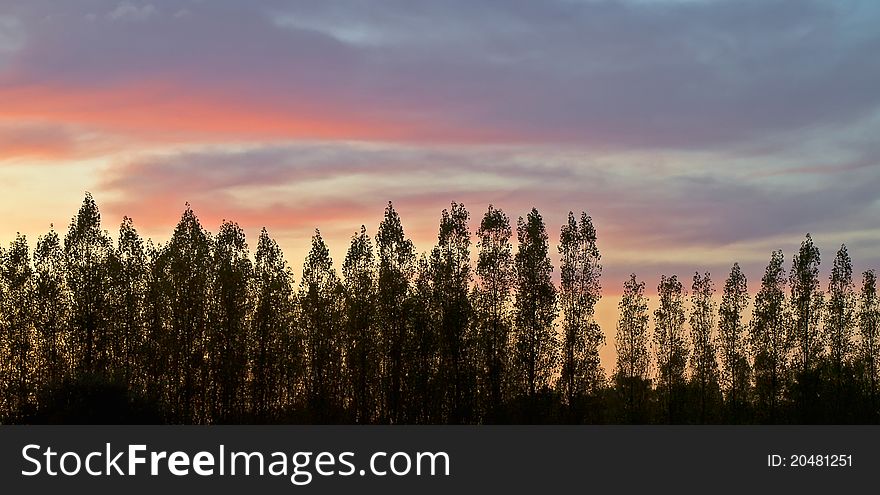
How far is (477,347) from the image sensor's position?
2339 inches

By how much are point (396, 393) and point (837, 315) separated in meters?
29.4

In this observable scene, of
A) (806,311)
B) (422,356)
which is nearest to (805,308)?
(806,311)

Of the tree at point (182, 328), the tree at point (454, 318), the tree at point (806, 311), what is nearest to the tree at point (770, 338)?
the tree at point (806, 311)

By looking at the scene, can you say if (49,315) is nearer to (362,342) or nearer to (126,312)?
(126,312)

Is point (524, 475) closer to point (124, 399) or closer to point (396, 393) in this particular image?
point (124, 399)

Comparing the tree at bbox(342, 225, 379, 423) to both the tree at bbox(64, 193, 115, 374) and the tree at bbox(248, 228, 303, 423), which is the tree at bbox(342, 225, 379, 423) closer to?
the tree at bbox(248, 228, 303, 423)

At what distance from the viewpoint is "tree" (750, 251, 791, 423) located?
6794 centimetres

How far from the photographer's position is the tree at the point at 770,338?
2675 inches

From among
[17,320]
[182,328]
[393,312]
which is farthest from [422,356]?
[17,320]

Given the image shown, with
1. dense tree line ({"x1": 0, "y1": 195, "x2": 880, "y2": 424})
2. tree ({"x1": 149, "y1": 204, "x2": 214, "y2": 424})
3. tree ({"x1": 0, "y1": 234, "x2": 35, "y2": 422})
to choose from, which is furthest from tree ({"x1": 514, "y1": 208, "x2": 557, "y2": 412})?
tree ({"x1": 0, "y1": 234, "x2": 35, "y2": 422})

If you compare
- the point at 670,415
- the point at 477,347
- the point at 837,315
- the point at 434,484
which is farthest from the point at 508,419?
the point at 434,484

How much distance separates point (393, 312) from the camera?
6069cm

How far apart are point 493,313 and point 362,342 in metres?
7.63

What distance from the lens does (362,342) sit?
60.6 metres
